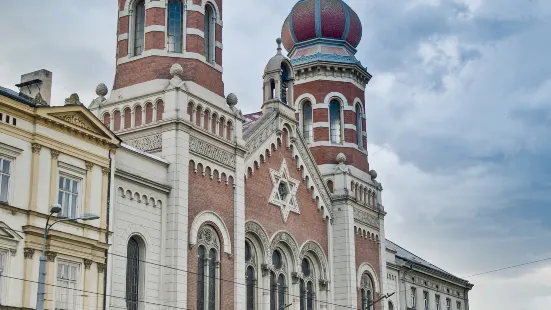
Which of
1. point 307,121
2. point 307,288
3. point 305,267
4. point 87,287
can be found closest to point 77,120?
point 87,287

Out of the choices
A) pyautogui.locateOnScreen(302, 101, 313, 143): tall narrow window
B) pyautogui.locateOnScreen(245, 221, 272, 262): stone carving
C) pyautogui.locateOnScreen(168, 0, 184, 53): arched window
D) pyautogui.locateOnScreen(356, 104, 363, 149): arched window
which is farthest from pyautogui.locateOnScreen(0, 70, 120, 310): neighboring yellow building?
pyautogui.locateOnScreen(356, 104, 363, 149): arched window

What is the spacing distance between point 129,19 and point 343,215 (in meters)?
16.4

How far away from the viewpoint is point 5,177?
30.1 meters

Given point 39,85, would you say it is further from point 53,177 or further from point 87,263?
point 87,263

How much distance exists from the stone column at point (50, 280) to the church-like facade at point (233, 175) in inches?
118

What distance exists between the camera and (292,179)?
156 ft

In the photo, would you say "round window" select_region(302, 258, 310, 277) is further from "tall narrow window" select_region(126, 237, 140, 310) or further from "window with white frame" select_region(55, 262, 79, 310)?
"window with white frame" select_region(55, 262, 79, 310)

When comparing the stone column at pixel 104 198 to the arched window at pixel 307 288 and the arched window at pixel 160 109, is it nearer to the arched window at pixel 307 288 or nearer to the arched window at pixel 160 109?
the arched window at pixel 160 109

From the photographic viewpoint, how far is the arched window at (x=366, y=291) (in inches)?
2058

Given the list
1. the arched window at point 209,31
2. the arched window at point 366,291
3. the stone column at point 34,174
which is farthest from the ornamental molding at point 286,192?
the stone column at point 34,174

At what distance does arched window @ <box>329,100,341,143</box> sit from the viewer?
2172 inches

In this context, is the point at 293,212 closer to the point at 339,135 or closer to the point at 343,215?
the point at 343,215

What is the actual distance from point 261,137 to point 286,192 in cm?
333

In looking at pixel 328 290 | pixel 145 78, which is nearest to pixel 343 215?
pixel 328 290
